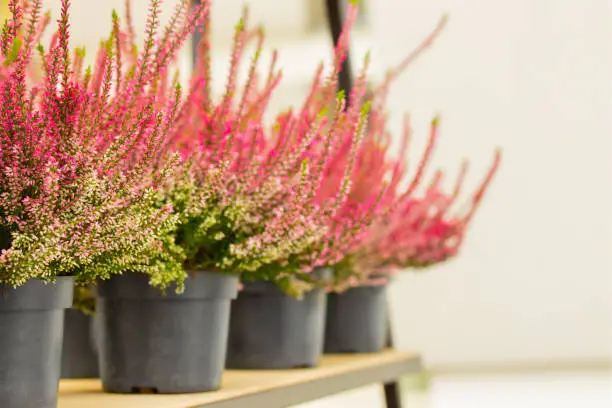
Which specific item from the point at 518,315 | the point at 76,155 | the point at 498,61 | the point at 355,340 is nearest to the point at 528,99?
the point at 498,61

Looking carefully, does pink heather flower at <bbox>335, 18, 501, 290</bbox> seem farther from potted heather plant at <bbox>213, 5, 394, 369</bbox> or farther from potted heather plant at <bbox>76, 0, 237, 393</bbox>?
potted heather plant at <bbox>76, 0, 237, 393</bbox>

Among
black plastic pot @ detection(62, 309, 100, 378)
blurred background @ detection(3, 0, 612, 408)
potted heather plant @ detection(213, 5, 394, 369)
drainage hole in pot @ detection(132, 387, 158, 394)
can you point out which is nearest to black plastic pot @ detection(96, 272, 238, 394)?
drainage hole in pot @ detection(132, 387, 158, 394)

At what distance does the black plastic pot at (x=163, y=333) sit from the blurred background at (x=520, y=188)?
3617 millimetres

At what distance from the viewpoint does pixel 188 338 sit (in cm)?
114

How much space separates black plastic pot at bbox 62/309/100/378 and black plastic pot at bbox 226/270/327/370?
22cm

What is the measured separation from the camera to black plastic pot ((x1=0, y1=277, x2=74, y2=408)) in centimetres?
86

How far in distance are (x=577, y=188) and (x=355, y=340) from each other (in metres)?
3.25

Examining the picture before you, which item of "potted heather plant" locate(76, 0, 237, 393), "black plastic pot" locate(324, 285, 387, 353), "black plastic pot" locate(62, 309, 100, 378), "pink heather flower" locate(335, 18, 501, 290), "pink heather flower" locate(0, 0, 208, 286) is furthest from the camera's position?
"black plastic pot" locate(324, 285, 387, 353)

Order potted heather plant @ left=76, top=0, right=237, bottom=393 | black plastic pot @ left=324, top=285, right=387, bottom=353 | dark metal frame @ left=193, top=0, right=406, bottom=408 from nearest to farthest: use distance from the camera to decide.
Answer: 1. potted heather plant @ left=76, top=0, right=237, bottom=393
2. dark metal frame @ left=193, top=0, right=406, bottom=408
3. black plastic pot @ left=324, top=285, right=387, bottom=353

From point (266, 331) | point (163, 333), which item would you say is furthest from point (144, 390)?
point (266, 331)

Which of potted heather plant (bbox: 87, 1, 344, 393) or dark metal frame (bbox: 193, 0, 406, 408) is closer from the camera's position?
potted heather plant (bbox: 87, 1, 344, 393)

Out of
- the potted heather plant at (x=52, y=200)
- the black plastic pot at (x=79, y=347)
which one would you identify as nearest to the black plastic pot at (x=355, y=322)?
the black plastic pot at (x=79, y=347)

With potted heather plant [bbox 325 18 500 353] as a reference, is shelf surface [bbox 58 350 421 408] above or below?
below

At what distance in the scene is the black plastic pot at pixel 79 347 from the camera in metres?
1.39
